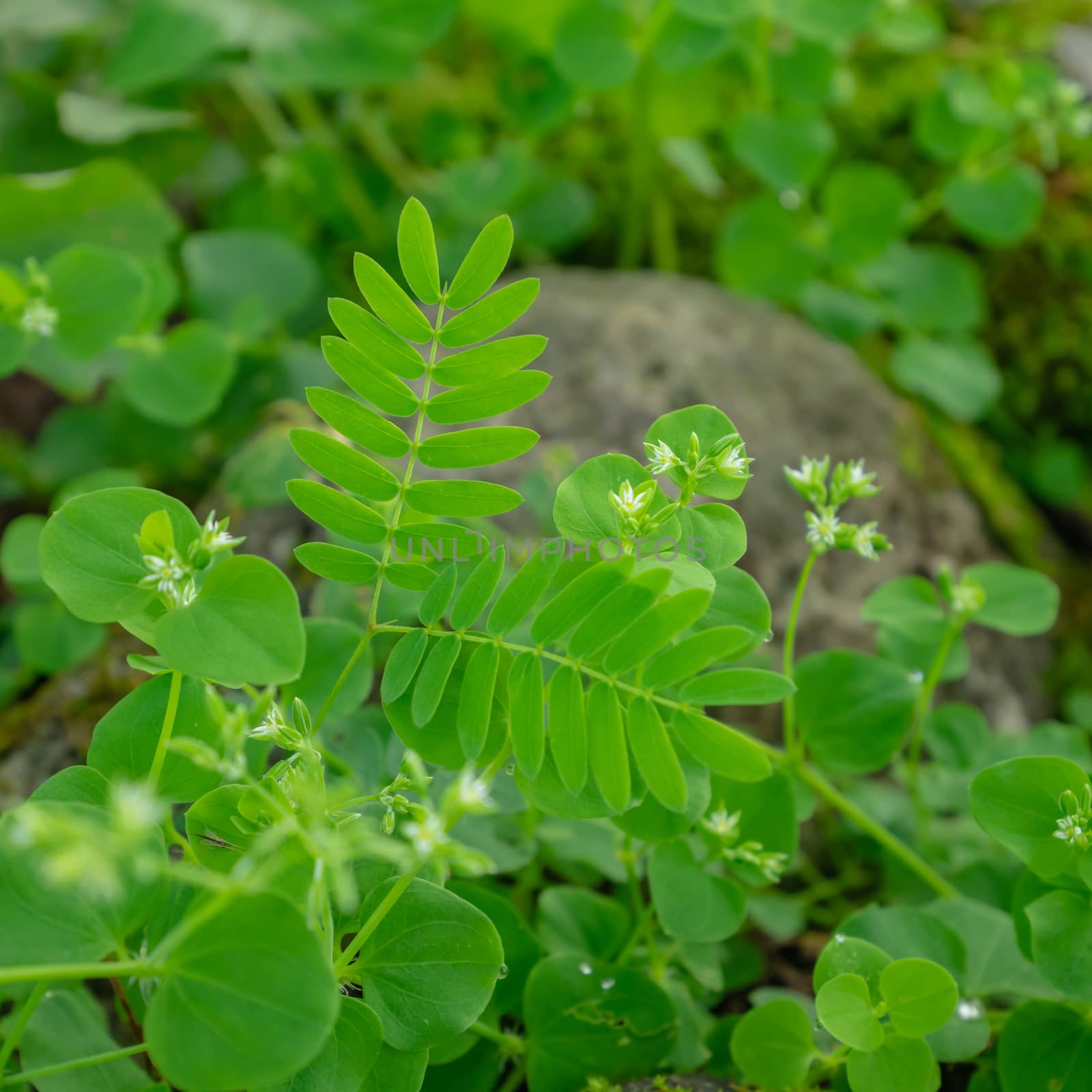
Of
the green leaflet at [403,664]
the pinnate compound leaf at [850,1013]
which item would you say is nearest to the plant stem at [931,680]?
the pinnate compound leaf at [850,1013]

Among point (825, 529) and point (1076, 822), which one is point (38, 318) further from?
point (1076, 822)

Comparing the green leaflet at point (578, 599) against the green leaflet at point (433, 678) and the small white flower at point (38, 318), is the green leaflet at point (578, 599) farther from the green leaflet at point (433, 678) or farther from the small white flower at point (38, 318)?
the small white flower at point (38, 318)

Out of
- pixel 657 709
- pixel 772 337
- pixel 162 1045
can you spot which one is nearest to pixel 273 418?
pixel 772 337

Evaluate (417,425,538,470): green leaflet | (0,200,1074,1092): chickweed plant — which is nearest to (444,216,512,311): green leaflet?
(0,200,1074,1092): chickweed plant

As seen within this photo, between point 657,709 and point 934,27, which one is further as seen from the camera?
point 934,27

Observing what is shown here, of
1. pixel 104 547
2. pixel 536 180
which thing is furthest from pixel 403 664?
pixel 536 180

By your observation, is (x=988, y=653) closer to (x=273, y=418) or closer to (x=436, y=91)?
(x=273, y=418)

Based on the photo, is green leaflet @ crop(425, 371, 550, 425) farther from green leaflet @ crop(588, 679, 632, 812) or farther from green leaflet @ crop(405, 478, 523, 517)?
green leaflet @ crop(588, 679, 632, 812)
